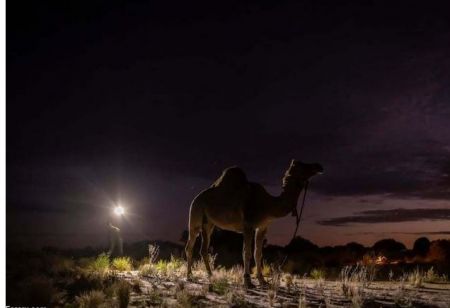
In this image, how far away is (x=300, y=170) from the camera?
32.5 ft

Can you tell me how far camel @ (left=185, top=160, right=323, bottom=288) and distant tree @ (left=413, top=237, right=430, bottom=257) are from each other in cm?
1946

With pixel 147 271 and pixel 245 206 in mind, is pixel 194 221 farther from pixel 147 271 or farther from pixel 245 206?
pixel 147 271

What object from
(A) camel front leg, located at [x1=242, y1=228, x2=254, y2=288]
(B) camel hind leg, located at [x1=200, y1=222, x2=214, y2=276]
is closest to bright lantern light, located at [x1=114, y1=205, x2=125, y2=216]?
(B) camel hind leg, located at [x1=200, y1=222, x2=214, y2=276]

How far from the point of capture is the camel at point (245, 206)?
32.6 feet

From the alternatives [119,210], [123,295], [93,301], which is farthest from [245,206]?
[119,210]

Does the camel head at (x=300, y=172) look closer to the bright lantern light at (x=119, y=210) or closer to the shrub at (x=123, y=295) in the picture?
the shrub at (x=123, y=295)

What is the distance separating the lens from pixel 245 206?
1019 centimetres

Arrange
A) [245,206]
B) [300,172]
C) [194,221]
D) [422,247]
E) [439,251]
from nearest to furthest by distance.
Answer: [300,172] → [245,206] → [194,221] → [439,251] → [422,247]

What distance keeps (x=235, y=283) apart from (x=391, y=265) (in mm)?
11113

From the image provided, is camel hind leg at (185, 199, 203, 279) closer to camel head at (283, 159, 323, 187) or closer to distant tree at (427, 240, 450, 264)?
camel head at (283, 159, 323, 187)

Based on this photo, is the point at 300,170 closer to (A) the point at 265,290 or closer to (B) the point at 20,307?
(A) the point at 265,290

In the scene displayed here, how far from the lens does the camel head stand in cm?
987

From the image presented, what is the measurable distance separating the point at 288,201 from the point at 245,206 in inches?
33.0

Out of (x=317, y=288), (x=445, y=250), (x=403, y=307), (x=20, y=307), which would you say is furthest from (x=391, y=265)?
(x=20, y=307)
